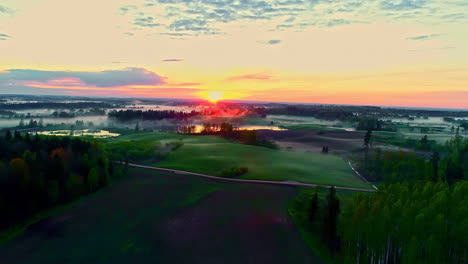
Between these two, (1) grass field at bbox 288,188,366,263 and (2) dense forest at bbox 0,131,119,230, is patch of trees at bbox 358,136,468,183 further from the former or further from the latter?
(2) dense forest at bbox 0,131,119,230

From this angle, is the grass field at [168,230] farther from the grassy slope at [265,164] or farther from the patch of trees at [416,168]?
the patch of trees at [416,168]

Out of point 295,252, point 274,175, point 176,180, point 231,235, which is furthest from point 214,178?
point 295,252

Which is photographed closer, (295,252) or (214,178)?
(295,252)

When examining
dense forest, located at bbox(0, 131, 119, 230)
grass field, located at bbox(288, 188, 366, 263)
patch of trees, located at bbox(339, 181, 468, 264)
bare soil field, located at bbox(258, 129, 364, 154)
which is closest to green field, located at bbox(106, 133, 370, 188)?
grass field, located at bbox(288, 188, 366, 263)

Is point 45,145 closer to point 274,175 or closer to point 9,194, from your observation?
point 9,194

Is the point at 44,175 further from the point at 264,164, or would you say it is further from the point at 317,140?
the point at 317,140

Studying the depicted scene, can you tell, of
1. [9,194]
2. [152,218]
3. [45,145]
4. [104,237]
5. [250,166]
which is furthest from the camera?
[250,166]

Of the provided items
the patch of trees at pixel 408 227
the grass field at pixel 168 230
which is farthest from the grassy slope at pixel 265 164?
the patch of trees at pixel 408 227
